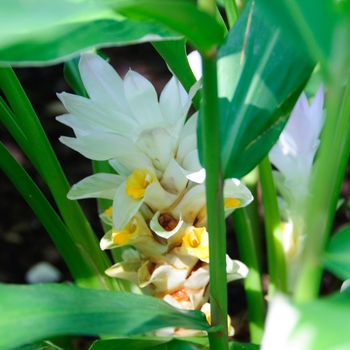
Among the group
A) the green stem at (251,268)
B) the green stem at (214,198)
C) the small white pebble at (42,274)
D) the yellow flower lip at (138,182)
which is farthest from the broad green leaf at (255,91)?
the small white pebble at (42,274)

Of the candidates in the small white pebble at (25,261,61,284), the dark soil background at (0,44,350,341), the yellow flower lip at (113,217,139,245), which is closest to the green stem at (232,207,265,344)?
the yellow flower lip at (113,217,139,245)

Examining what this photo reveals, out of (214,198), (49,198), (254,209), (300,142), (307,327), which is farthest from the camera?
(49,198)

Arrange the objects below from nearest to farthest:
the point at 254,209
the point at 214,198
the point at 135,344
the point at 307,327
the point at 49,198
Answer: the point at 307,327 < the point at 214,198 < the point at 135,344 < the point at 254,209 < the point at 49,198

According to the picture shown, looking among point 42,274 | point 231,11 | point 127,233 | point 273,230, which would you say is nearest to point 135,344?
point 127,233

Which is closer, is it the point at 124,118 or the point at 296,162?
the point at 124,118

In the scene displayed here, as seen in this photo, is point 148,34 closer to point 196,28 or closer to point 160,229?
point 196,28

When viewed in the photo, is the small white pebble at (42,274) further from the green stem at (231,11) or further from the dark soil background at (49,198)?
the green stem at (231,11)

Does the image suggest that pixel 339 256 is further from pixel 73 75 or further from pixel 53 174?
pixel 73 75

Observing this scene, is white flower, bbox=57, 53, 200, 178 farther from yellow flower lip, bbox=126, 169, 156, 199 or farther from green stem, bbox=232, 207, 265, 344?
green stem, bbox=232, 207, 265, 344
